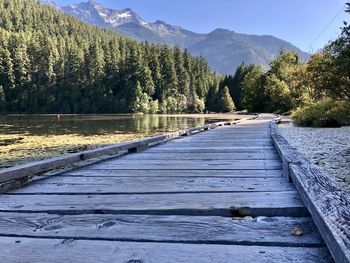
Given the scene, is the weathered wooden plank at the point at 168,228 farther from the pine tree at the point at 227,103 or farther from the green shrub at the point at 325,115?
the pine tree at the point at 227,103

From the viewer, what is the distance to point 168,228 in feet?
7.11

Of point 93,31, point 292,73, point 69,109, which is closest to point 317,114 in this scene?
point 292,73

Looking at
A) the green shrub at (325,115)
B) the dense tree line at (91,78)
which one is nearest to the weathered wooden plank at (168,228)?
the green shrub at (325,115)

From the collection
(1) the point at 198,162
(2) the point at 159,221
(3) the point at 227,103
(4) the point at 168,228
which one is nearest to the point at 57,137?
(1) the point at 198,162

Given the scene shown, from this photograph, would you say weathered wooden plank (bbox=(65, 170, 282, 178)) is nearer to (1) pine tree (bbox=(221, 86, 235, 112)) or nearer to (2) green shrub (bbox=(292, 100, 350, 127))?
(2) green shrub (bbox=(292, 100, 350, 127))

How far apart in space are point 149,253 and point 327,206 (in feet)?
3.09

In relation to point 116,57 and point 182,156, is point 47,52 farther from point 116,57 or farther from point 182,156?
point 182,156

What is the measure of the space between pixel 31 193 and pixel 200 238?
1682mm

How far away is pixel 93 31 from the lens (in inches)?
6757

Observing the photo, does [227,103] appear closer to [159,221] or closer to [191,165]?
[191,165]

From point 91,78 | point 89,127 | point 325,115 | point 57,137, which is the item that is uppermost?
point 91,78

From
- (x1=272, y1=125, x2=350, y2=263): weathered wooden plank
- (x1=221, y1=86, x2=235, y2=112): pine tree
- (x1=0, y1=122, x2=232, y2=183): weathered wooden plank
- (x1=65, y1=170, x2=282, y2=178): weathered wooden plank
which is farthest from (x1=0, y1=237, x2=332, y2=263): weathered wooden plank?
(x1=221, y1=86, x2=235, y2=112): pine tree

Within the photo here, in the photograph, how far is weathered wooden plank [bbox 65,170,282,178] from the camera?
388 cm

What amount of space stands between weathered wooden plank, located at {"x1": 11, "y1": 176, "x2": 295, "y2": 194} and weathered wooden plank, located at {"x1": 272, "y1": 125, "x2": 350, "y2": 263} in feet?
Result: 0.76
